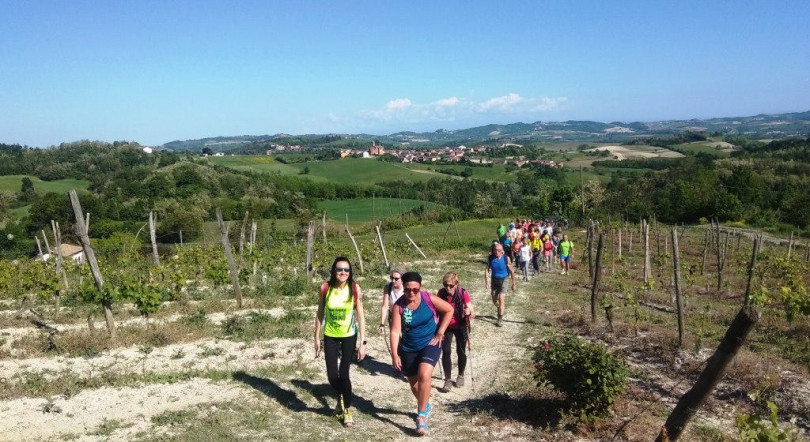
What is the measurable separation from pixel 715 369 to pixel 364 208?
64007 millimetres

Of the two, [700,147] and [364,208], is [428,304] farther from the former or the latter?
[700,147]

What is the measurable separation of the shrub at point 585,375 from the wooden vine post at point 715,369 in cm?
176

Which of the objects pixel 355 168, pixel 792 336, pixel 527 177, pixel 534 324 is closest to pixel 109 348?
pixel 534 324

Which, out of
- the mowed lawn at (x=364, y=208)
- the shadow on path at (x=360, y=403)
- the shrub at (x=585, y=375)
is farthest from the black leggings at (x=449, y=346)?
the mowed lawn at (x=364, y=208)

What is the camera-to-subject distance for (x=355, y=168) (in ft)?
348

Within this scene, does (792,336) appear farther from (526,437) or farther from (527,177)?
(527,177)

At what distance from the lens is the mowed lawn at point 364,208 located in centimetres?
5971

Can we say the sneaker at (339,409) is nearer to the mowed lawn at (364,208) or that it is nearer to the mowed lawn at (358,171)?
the mowed lawn at (364,208)

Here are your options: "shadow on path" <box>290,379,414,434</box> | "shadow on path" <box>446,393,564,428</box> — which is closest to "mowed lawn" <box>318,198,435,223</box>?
"shadow on path" <box>290,379,414,434</box>

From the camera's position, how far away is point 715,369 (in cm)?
359

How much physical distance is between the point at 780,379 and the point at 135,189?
68792 millimetres

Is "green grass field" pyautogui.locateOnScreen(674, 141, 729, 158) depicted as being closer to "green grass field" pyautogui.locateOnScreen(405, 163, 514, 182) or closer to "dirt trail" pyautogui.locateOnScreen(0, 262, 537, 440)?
"green grass field" pyautogui.locateOnScreen(405, 163, 514, 182)

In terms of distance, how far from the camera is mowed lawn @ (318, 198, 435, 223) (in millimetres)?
59706

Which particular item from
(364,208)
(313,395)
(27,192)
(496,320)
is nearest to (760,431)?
(313,395)
